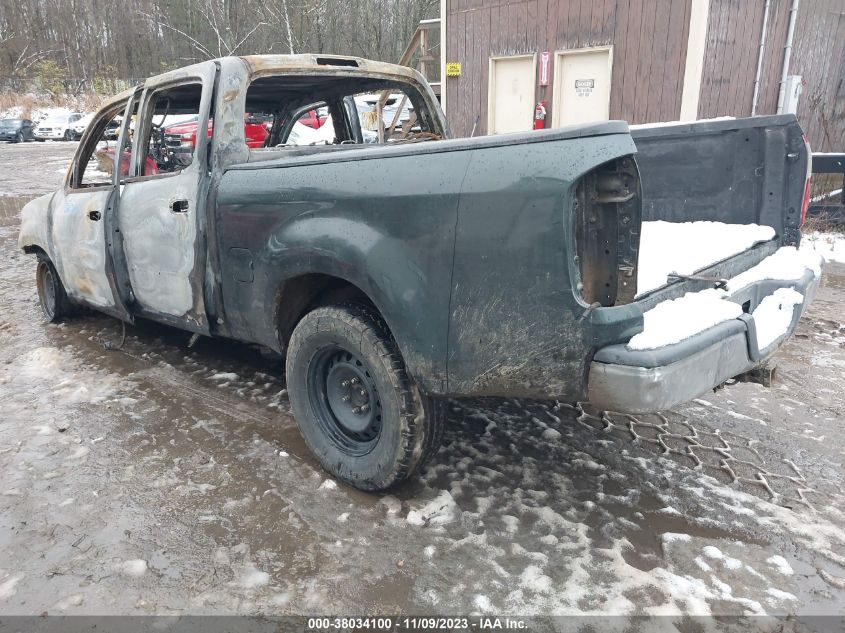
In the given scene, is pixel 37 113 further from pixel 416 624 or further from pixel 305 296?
pixel 416 624

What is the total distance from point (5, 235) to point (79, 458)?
317 inches

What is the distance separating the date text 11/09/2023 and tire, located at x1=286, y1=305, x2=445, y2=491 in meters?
0.65

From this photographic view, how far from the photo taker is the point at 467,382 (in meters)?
2.30

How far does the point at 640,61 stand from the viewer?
32.7 feet

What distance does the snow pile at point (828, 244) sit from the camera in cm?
705

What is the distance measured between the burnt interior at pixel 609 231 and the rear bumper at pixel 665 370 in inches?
8.9

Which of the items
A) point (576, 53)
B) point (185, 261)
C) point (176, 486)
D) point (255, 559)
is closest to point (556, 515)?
point (255, 559)

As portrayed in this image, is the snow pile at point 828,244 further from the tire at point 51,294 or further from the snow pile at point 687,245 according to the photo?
the tire at point 51,294

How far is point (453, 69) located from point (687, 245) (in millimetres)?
10412

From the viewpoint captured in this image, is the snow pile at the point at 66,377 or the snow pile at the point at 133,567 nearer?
the snow pile at the point at 133,567

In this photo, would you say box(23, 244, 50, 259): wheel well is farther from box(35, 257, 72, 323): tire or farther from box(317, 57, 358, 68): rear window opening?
box(317, 57, 358, 68): rear window opening

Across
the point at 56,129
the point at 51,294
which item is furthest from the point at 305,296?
the point at 56,129

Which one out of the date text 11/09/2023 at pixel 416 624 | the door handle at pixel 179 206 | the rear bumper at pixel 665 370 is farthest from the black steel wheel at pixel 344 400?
the door handle at pixel 179 206

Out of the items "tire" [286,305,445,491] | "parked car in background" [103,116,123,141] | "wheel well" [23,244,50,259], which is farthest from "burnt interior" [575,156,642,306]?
"wheel well" [23,244,50,259]
